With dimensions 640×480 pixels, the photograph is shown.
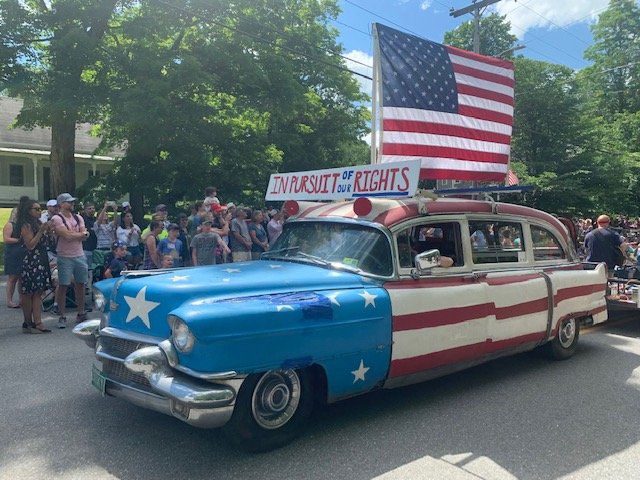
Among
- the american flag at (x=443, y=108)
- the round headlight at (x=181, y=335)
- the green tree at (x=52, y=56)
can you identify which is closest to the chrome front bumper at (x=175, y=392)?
the round headlight at (x=181, y=335)

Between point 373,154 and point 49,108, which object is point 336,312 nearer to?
point 373,154

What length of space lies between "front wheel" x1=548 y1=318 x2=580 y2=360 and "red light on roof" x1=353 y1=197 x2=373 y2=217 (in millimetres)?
2983

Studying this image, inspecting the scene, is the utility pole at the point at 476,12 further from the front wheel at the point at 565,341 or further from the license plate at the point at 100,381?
the license plate at the point at 100,381

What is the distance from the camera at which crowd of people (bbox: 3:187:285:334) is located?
7.09 meters

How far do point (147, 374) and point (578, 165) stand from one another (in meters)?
26.2

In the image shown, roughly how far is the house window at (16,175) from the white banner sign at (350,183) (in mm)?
30589

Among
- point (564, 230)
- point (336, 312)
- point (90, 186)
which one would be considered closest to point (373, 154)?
point (564, 230)

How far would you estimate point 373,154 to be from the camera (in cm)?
732

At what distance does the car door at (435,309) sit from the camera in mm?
4383

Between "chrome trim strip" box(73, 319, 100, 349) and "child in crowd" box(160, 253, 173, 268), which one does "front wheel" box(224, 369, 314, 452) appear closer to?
"chrome trim strip" box(73, 319, 100, 349)

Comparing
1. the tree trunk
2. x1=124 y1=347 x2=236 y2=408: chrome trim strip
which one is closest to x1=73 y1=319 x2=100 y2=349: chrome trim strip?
x1=124 y1=347 x2=236 y2=408: chrome trim strip

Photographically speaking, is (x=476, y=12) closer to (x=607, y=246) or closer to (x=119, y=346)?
(x=607, y=246)

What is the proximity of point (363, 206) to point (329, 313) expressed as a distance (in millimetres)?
1227

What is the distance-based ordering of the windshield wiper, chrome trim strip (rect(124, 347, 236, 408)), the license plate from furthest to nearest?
the windshield wiper
the license plate
chrome trim strip (rect(124, 347, 236, 408))
